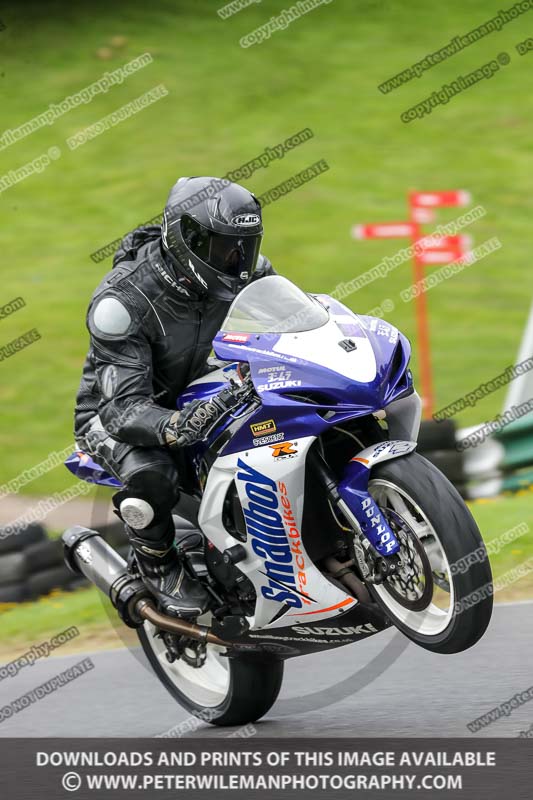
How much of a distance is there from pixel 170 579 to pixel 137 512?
1.08 feet

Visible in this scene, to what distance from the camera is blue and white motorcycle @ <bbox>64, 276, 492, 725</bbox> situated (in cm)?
418

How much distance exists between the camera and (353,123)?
60.2 feet

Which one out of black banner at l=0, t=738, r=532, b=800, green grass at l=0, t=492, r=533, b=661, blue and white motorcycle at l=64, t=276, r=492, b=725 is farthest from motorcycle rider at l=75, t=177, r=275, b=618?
green grass at l=0, t=492, r=533, b=661

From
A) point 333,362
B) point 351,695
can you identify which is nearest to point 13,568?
point 351,695

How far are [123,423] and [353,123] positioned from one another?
46.1 ft

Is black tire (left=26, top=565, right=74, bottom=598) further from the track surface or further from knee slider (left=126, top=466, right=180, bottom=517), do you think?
knee slider (left=126, top=466, right=180, bottom=517)

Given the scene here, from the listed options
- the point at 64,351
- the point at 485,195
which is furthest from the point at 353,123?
the point at 64,351

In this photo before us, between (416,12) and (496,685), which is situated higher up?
(496,685)

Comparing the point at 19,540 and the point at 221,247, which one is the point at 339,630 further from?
the point at 19,540

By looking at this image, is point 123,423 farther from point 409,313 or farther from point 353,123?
point 353,123

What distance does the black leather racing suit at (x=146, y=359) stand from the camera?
502cm

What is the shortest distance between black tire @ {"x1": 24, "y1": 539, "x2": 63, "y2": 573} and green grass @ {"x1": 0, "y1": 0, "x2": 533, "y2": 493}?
3.43 meters

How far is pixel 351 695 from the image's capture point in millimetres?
5656

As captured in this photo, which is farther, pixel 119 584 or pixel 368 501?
pixel 119 584
